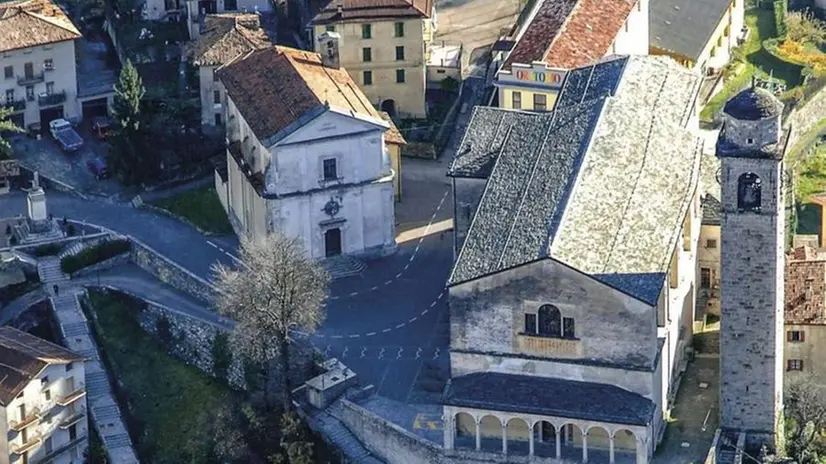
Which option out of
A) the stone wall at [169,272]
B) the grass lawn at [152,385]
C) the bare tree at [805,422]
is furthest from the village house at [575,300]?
the stone wall at [169,272]

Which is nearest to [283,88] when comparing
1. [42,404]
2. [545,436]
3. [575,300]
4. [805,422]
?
[42,404]

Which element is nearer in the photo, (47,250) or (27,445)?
(27,445)

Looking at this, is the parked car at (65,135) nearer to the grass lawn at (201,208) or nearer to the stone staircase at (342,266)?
the grass lawn at (201,208)

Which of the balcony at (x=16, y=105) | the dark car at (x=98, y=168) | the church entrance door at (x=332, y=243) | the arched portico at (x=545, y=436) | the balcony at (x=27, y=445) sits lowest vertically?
the balcony at (x=27, y=445)

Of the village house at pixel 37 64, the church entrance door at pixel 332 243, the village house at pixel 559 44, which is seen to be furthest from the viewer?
the village house at pixel 37 64

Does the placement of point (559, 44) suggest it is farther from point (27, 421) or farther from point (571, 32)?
point (27, 421)

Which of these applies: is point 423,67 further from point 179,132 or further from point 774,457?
point 774,457

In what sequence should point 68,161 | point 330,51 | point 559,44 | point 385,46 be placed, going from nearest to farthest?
point 330,51 → point 559,44 → point 385,46 → point 68,161
